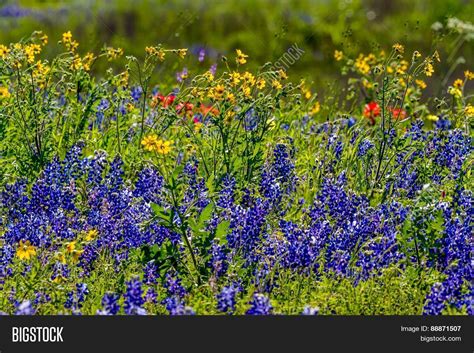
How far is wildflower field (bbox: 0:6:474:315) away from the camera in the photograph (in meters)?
3.89

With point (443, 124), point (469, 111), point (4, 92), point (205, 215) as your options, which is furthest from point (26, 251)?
point (443, 124)

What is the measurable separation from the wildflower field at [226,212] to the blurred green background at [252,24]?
4033 millimetres

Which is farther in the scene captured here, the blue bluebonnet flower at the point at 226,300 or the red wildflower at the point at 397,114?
the red wildflower at the point at 397,114

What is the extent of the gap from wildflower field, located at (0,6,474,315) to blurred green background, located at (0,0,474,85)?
4.03 metres

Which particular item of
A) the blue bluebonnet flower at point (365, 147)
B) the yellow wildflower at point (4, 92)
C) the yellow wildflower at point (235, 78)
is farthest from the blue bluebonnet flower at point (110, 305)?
the yellow wildflower at point (4, 92)

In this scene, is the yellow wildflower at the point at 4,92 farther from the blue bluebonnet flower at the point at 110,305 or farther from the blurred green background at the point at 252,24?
the blurred green background at the point at 252,24

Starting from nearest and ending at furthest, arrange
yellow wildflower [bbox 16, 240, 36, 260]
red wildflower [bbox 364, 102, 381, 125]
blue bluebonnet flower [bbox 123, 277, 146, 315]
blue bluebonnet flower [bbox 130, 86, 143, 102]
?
1. blue bluebonnet flower [bbox 123, 277, 146, 315]
2. yellow wildflower [bbox 16, 240, 36, 260]
3. red wildflower [bbox 364, 102, 381, 125]
4. blue bluebonnet flower [bbox 130, 86, 143, 102]

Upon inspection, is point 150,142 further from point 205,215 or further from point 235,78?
point 235,78

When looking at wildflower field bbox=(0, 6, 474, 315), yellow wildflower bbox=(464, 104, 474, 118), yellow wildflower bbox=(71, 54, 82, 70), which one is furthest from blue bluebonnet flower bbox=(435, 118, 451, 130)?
yellow wildflower bbox=(71, 54, 82, 70)

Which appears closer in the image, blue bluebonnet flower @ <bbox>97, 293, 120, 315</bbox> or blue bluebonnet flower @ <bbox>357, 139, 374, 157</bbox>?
blue bluebonnet flower @ <bbox>97, 293, 120, 315</bbox>

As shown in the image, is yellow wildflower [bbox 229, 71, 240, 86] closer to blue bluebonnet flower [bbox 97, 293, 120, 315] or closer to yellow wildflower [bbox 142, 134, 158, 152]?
yellow wildflower [bbox 142, 134, 158, 152]

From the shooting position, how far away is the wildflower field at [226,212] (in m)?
3.89
